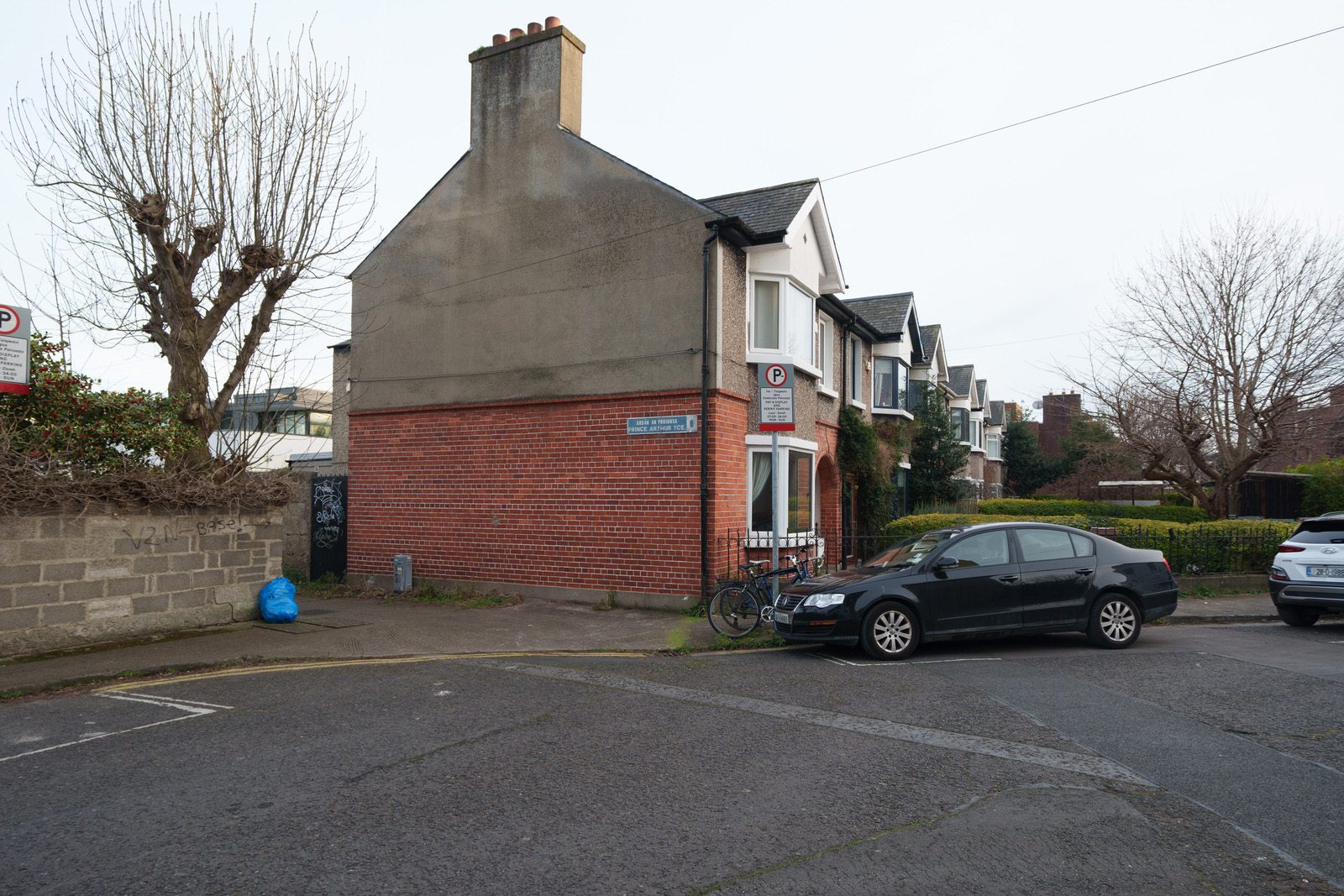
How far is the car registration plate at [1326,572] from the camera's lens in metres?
11.1

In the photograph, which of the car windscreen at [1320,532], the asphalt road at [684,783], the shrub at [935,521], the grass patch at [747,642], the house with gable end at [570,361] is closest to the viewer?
the asphalt road at [684,783]

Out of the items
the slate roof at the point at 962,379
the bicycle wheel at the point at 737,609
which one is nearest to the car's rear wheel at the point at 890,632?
the bicycle wheel at the point at 737,609

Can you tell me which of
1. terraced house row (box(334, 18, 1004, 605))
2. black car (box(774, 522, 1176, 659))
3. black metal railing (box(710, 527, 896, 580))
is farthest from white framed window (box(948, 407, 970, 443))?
black car (box(774, 522, 1176, 659))

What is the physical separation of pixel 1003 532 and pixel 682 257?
252 inches

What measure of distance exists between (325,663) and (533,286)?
772 centimetres

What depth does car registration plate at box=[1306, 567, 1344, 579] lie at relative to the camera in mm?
11055

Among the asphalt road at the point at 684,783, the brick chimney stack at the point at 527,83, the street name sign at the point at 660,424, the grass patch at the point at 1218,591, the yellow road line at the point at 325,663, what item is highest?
the brick chimney stack at the point at 527,83

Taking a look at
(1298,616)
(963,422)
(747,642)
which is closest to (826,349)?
(747,642)

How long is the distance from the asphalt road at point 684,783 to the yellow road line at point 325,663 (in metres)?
0.19

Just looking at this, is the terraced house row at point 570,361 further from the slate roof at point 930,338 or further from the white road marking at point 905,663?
the slate roof at point 930,338

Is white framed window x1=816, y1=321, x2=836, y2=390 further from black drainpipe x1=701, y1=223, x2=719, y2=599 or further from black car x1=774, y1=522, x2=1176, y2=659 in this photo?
black car x1=774, y1=522, x2=1176, y2=659

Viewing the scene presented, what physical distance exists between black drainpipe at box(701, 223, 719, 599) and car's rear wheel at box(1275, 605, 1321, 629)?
25.8 ft

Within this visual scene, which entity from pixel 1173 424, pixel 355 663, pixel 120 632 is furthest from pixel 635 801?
pixel 1173 424

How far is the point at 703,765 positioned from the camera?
17.9 ft
